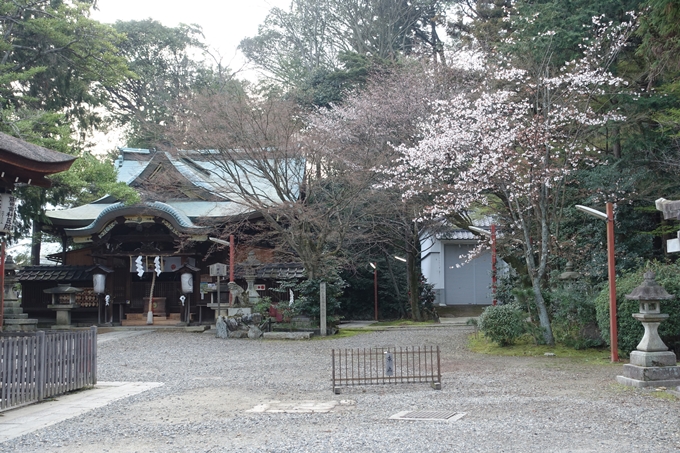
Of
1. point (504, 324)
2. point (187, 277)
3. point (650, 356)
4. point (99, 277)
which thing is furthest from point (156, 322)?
point (650, 356)

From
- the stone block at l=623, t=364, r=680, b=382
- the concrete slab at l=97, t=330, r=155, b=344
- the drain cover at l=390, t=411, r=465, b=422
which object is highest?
the stone block at l=623, t=364, r=680, b=382

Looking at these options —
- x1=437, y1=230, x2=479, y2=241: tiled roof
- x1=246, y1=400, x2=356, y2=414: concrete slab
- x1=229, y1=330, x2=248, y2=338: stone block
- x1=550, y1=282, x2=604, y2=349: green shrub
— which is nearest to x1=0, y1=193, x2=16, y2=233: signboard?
x1=246, y1=400, x2=356, y2=414: concrete slab

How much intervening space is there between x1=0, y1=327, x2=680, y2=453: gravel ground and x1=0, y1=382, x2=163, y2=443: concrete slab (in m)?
0.24

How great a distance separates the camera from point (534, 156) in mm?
14328

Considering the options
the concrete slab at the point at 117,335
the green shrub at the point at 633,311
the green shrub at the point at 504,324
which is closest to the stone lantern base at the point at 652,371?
the green shrub at the point at 633,311

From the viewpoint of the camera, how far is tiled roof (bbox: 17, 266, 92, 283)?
2327 centimetres

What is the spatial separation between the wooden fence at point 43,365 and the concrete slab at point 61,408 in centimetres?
15

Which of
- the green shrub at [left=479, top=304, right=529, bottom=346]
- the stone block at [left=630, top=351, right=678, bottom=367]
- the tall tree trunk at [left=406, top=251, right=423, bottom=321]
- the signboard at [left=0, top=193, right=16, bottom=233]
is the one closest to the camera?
the stone block at [left=630, top=351, right=678, bottom=367]

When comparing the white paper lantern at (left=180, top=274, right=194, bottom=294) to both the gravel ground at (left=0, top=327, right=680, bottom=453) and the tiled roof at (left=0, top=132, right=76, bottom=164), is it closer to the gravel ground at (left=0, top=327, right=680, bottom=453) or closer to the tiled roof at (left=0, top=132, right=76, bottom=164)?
the gravel ground at (left=0, top=327, right=680, bottom=453)

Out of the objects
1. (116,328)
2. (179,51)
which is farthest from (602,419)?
(179,51)

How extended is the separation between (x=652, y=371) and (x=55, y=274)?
20.7 meters

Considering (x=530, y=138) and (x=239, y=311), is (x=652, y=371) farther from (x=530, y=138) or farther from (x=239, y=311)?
(x=239, y=311)

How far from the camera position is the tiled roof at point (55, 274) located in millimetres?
23266

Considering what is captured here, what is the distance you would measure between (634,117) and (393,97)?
8.12 metres
